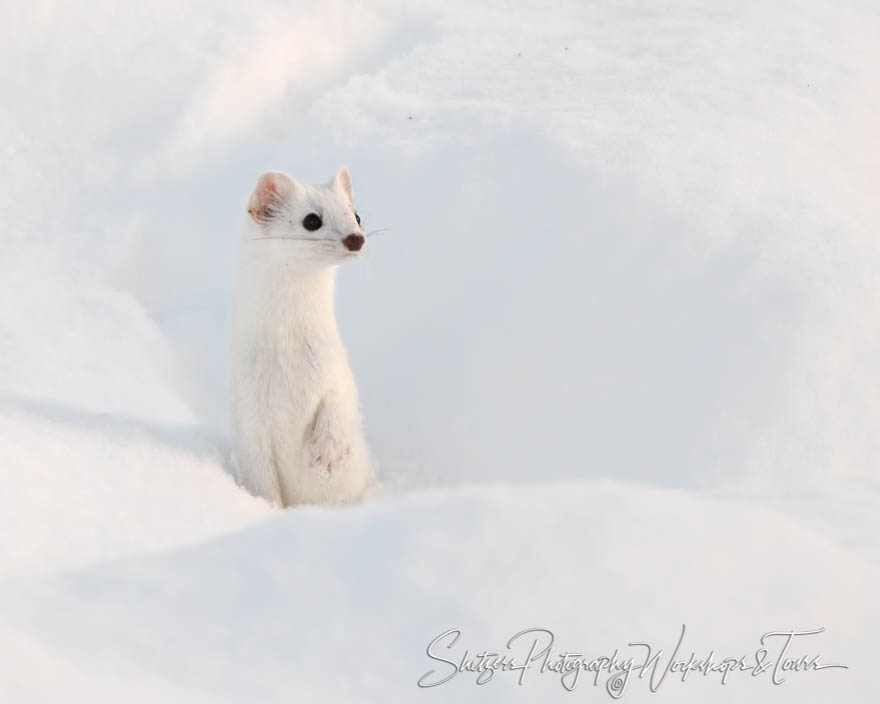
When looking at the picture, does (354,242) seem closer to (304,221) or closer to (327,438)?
(304,221)

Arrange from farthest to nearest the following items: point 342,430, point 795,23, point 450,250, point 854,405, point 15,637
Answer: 1. point 795,23
2. point 450,250
3. point 342,430
4. point 854,405
5. point 15,637

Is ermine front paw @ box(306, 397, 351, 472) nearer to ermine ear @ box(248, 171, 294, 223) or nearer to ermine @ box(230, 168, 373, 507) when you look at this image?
ermine @ box(230, 168, 373, 507)

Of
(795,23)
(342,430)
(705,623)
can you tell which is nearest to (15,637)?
(705,623)

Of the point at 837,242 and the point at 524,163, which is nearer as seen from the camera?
the point at 837,242

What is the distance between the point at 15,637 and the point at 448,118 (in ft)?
9.79

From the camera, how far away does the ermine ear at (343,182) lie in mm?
3148

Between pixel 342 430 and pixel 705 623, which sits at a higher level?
pixel 705 623

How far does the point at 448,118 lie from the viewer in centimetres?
408

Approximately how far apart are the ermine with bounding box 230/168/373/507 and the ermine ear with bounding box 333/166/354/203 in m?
0.03

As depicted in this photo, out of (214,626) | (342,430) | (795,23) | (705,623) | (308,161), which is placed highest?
(795,23)

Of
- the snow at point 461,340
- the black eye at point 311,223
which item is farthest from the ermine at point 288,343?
the snow at point 461,340

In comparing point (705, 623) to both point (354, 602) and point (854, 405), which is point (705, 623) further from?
point (854, 405)

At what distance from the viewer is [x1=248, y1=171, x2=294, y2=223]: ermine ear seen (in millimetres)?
2977

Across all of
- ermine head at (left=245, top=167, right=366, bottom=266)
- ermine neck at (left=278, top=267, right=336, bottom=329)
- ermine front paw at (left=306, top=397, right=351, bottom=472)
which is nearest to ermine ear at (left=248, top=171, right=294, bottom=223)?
ermine head at (left=245, top=167, right=366, bottom=266)
